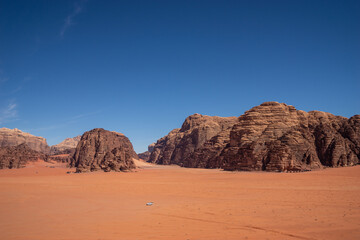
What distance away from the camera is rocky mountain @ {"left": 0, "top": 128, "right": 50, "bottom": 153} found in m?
101

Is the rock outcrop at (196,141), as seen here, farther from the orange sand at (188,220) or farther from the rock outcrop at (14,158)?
the orange sand at (188,220)

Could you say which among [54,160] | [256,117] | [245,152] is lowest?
[54,160]

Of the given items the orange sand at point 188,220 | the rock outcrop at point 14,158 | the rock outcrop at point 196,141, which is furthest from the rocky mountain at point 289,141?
the rock outcrop at point 14,158

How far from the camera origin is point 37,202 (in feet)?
36.9

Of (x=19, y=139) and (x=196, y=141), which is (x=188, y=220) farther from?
(x=19, y=139)

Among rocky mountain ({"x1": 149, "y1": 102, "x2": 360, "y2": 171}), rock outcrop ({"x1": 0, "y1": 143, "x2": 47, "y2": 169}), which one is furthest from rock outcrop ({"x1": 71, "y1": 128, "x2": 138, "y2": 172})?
rocky mountain ({"x1": 149, "y1": 102, "x2": 360, "y2": 171})

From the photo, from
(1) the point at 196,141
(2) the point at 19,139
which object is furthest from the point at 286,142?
(2) the point at 19,139

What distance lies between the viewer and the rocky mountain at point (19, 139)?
100625 mm

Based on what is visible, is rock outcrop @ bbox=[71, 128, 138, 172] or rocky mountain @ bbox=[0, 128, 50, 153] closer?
rock outcrop @ bbox=[71, 128, 138, 172]

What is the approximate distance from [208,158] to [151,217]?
59898 millimetres

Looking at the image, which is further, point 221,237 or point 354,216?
point 354,216

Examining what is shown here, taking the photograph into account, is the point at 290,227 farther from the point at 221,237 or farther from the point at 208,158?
the point at 208,158

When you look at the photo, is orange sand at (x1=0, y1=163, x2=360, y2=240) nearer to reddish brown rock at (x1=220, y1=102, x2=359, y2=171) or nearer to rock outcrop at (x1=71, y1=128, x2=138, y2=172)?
reddish brown rock at (x1=220, y1=102, x2=359, y2=171)

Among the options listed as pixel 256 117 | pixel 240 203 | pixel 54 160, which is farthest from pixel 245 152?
pixel 54 160
